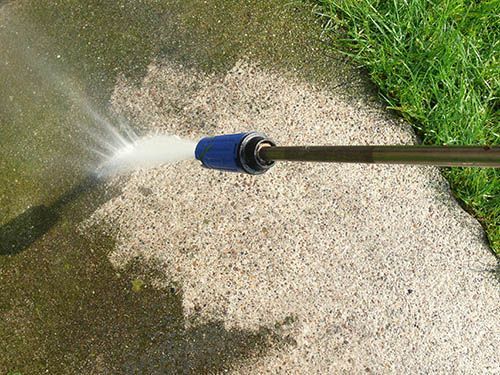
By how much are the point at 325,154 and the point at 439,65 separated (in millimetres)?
1316

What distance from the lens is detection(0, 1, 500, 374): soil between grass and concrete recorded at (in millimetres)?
1961

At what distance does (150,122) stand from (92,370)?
3.07 feet

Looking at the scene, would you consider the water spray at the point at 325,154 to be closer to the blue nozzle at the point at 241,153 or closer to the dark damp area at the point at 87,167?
the blue nozzle at the point at 241,153

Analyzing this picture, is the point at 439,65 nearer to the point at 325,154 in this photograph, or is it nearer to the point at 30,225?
the point at 325,154

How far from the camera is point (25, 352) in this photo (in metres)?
1.94

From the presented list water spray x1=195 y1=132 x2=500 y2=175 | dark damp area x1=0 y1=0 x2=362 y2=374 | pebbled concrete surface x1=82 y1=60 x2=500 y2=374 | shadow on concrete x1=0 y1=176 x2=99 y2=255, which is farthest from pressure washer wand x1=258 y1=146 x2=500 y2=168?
shadow on concrete x1=0 y1=176 x2=99 y2=255

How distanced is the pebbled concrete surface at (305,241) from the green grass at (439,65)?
5.8 inches

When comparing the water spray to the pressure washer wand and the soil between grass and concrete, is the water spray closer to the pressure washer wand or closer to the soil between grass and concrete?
the pressure washer wand

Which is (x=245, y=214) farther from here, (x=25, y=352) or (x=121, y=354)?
(x=25, y=352)

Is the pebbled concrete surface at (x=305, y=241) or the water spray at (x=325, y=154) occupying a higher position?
the water spray at (x=325, y=154)

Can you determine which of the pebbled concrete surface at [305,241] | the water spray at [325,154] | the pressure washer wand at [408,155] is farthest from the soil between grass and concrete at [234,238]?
the pressure washer wand at [408,155]

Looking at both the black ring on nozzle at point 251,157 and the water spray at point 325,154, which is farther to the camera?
the black ring on nozzle at point 251,157

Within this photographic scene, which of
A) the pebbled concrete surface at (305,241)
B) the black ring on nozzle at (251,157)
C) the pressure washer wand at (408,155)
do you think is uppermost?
the pressure washer wand at (408,155)

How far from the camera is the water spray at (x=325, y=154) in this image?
0.98 m
